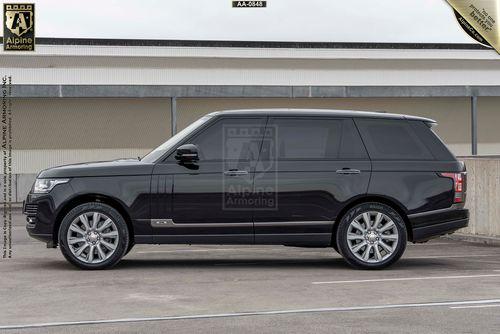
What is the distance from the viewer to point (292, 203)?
1255cm

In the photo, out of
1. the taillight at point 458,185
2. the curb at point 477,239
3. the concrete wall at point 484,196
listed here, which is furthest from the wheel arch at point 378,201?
the concrete wall at point 484,196

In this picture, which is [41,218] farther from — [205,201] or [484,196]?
[484,196]

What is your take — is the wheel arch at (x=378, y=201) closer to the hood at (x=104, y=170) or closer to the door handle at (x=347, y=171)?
the door handle at (x=347, y=171)

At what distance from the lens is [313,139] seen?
41.9 ft

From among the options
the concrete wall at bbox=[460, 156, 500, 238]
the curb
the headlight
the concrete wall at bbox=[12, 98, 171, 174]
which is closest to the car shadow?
the headlight

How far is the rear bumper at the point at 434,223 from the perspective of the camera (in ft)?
41.7

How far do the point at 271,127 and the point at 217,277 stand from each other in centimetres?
217

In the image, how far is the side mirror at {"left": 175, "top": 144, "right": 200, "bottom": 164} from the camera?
12328 millimetres

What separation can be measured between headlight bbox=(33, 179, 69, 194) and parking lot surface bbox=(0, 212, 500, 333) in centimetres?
98

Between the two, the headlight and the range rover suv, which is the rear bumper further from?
the headlight

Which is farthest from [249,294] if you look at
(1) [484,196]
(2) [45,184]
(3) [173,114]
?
(3) [173,114]

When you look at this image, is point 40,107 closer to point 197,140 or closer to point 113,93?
point 113,93

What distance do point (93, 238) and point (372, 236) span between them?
3.42m

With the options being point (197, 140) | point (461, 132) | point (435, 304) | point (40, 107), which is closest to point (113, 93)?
point (40, 107)
